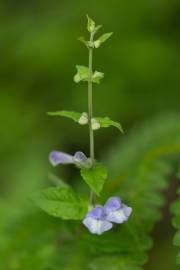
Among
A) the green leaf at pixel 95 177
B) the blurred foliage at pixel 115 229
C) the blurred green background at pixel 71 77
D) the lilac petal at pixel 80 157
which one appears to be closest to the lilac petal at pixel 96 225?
the green leaf at pixel 95 177

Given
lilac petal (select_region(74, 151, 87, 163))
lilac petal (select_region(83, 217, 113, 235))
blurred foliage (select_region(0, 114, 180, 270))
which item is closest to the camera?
lilac petal (select_region(83, 217, 113, 235))

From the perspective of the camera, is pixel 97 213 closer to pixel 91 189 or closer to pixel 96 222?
pixel 96 222

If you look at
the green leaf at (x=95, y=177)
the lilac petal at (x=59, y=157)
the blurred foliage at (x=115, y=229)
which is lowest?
the blurred foliage at (x=115, y=229)

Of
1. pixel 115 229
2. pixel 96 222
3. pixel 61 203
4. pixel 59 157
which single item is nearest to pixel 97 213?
pixel 96 222

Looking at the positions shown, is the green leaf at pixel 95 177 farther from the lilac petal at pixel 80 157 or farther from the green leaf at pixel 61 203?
the green leaf at pixel 61 203

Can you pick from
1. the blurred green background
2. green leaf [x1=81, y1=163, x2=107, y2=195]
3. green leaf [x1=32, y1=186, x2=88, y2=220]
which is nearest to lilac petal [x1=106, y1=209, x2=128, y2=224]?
green leaf [x1=81, y1=163, x2=107, y2=195]

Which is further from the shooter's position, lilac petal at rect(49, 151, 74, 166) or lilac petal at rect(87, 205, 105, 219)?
lilac petal at rect(49, 151, 74, 166)

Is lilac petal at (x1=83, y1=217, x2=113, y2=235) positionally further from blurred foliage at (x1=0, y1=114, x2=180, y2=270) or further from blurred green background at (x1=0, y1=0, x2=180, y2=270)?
blurred green background at (x1=0, y1=0, x2=180, y2=270)

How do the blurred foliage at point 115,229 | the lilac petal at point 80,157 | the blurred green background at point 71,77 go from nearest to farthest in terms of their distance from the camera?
the lilac petal at point 80,157 → the blurred foliage at point 115,229 → the blurred green background at point 71,77

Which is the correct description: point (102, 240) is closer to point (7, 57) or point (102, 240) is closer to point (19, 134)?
point (19, 134)
